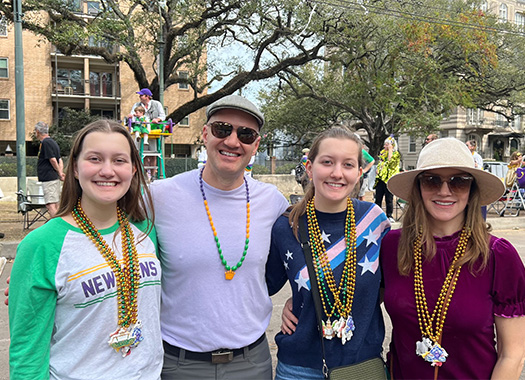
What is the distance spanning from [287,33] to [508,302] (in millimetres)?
16033

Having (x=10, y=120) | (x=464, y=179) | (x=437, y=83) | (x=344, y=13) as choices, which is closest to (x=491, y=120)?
(x=437, y=83)

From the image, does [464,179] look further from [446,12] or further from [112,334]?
[446,12]

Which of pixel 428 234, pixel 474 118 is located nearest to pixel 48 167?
pixel 428 234

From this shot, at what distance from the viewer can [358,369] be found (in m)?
2.06

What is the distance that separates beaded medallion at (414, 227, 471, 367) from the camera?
76.6 inches

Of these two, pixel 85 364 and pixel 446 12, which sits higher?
pixel 446 12

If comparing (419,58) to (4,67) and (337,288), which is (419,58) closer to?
(337,288)

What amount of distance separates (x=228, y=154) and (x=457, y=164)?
119 cm

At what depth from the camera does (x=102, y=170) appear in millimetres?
1900

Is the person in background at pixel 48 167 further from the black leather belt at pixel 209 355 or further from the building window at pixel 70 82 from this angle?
the building window at pixel 70 82

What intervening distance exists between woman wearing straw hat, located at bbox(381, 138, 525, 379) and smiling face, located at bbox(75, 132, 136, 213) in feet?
4.71

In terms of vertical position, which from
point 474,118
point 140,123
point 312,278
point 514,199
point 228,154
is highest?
point 474,118

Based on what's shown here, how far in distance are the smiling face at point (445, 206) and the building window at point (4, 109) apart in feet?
119

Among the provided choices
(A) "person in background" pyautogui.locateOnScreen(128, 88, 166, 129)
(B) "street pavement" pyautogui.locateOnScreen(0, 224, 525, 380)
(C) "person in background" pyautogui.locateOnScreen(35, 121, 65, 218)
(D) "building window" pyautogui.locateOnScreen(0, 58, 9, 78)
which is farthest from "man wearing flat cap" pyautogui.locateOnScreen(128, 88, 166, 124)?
(D) "building window" pyautogui.locateOnScreen(0, 58, 9, 78)
